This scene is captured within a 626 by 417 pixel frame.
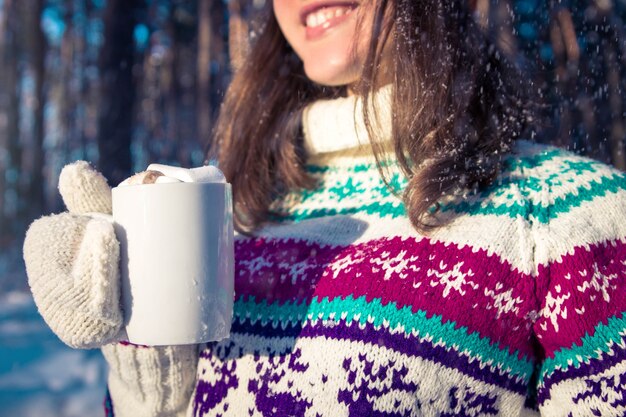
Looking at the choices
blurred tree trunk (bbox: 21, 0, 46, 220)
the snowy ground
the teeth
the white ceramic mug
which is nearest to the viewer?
the white ceramic mug

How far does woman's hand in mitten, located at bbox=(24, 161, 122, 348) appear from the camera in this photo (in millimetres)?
690

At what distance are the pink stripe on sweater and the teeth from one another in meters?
0.64

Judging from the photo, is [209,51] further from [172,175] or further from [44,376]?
[172,175]

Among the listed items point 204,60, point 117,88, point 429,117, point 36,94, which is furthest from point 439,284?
point 204,60

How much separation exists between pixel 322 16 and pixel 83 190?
621mm

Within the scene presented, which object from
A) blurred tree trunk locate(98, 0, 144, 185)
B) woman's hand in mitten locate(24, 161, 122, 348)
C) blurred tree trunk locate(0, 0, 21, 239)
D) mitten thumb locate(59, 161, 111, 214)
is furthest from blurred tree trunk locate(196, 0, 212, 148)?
woman's hand in mitten locate(24, 161, 122, 348)

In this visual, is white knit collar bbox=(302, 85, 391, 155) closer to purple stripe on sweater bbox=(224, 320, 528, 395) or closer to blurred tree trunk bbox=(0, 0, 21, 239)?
purple stripe on sweater bbox=(224, 320, 528, 395)

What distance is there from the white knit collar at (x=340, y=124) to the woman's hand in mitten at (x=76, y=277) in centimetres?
53

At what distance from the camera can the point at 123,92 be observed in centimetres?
547

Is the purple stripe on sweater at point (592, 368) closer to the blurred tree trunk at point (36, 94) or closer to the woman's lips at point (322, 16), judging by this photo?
the woman's lips at point (322, 16)

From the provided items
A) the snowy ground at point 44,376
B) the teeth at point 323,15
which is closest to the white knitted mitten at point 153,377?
Answer: the teeth at point 323,15

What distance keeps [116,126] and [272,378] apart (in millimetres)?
4839

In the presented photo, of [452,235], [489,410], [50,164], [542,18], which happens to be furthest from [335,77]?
[50,164]

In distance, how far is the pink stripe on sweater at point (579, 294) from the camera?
0.80m
